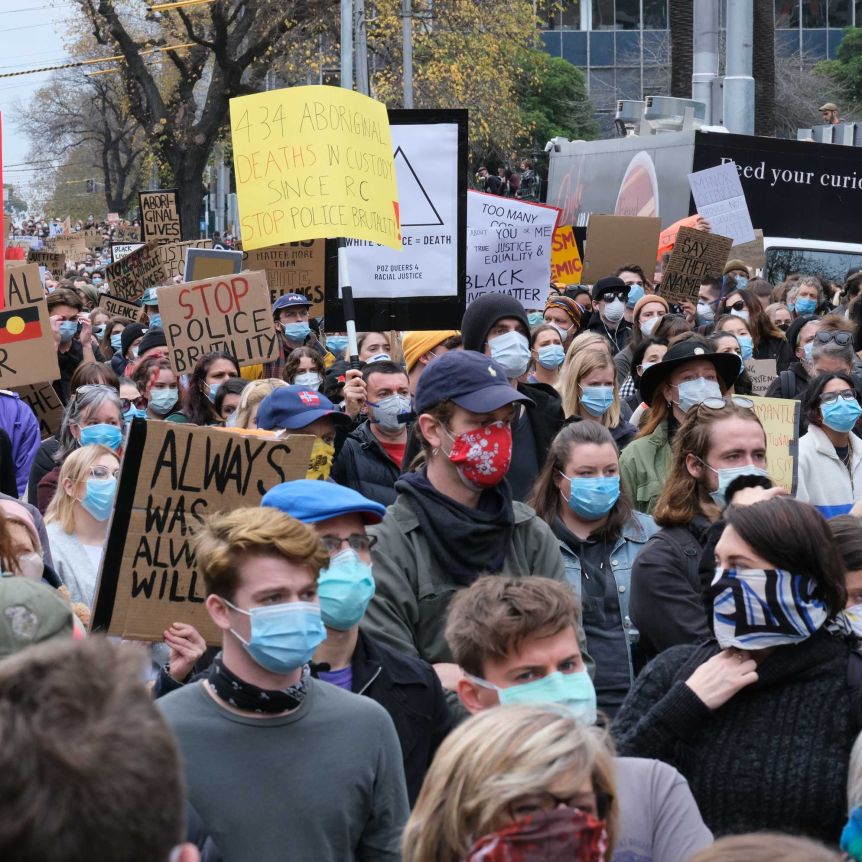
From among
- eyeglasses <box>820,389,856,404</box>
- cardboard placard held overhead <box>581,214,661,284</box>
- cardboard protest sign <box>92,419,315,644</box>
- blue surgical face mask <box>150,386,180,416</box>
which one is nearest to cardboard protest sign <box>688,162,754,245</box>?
cardboard placard held overhead <box>581,214,661,284</box>

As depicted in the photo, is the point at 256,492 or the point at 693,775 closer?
the point at 693,775

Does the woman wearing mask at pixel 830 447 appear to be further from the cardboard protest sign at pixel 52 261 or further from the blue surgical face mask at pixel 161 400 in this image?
the cardboard protest sign at pixel 52 261

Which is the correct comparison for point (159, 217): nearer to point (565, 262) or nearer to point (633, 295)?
point (565, 262)

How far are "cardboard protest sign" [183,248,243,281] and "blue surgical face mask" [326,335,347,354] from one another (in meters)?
1.11

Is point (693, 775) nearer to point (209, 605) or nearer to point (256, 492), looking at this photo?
point (209, 605)

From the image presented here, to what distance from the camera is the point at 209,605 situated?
350 cm

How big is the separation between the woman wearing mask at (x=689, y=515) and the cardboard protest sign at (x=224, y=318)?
4.05 metres

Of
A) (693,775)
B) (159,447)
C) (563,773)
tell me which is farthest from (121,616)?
(563,773)

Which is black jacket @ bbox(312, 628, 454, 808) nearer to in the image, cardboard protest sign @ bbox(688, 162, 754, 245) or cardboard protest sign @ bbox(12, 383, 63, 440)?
cardboard protest sign @ bbox(12, 383, 63, 440)

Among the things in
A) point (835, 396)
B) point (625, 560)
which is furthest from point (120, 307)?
point (625, 560)

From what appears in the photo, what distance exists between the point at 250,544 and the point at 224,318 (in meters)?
5.76

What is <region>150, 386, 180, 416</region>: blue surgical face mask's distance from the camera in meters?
8.93

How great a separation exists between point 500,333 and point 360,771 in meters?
3.82

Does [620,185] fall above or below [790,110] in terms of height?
below
